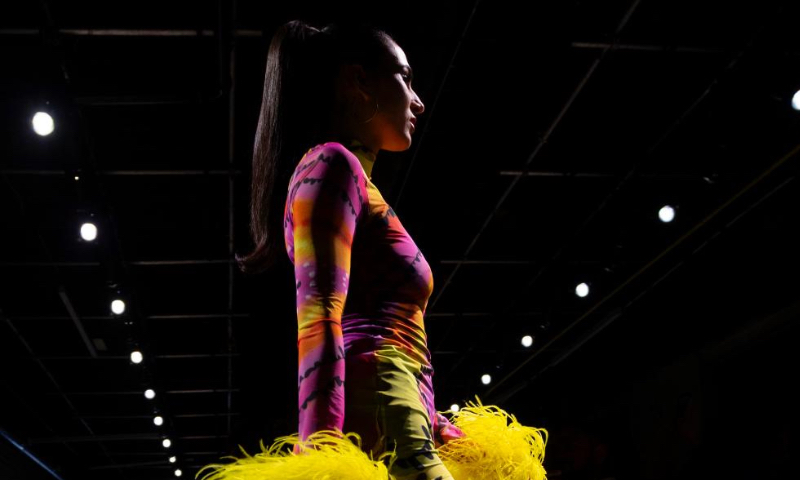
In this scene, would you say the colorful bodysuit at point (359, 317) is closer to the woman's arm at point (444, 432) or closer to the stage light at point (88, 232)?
the woman's arm at point (444, 432)

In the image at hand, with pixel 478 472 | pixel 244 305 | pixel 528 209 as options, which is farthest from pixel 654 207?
pixel 478 472

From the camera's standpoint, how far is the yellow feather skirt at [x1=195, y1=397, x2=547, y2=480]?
3.31ft

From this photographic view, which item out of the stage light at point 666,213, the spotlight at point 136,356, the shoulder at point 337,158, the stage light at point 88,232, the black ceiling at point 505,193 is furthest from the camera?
the spotlight at point 136,356

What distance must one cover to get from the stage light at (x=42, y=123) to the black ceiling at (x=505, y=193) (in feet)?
0.61

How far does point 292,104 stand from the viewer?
5.04 ft

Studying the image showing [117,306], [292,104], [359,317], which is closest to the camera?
[359,317]

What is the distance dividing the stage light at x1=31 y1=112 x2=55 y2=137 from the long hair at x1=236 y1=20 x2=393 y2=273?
17.8 feet

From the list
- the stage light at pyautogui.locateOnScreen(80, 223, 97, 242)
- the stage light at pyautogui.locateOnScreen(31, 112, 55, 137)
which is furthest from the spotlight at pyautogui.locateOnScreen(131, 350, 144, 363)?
the stage light at pyautogui.locateOnScreen(31, 112, 55, 137)

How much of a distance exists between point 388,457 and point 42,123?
612 centimetres

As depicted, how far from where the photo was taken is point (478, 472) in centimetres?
133

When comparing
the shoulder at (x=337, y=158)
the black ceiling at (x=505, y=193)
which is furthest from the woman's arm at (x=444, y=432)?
the black ceiling at (x=505, y=193)

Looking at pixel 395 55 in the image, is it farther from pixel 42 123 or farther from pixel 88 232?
pixel 88 232

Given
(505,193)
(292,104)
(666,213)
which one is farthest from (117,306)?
(292,104)

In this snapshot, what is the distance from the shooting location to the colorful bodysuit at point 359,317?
1.10 meters
